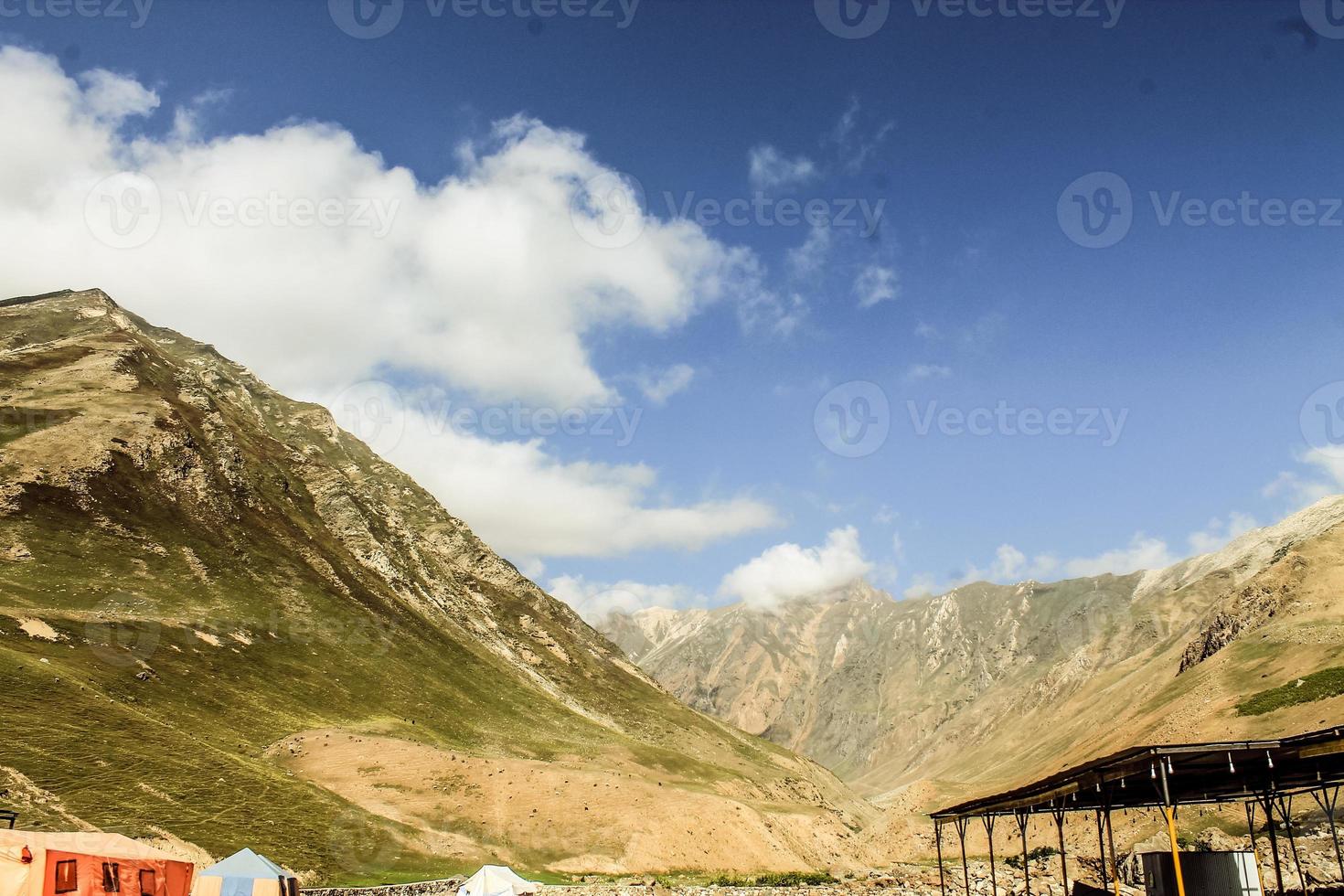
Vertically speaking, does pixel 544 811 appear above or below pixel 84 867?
below

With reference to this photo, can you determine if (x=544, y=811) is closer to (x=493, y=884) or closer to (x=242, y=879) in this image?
(x=493, y=884)

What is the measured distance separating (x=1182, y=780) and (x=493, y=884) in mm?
34191

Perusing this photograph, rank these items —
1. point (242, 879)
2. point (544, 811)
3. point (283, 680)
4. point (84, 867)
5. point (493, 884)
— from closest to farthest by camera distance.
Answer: point (84, 867)
point (242, 879)
point (493, 884)
point (544, 811)
point (283, 680)

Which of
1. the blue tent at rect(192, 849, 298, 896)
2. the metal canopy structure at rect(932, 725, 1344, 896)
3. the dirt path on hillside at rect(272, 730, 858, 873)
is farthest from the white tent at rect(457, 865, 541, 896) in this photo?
the metal canopy structure at rect(932, 725, 1344, 896)

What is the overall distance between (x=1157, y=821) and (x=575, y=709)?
87.5m

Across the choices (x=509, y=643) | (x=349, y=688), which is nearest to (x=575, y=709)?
(x=509, y=643)

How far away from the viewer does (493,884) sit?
1766 inches

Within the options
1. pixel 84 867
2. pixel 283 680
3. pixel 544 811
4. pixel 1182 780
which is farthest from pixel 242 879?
pixel 283 680

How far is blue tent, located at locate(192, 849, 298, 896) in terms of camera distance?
33781 millimetres

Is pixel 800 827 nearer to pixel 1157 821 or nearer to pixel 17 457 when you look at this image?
pixel 1157 821

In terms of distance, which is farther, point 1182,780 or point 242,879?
point 242,879

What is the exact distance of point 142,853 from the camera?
26219 millimetres

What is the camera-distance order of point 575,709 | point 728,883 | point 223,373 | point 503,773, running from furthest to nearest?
1. point 223,373
2. point 575,709
3. point 503,773
4. point 728,883

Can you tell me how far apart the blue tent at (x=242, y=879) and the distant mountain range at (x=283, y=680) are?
15.0 meters
